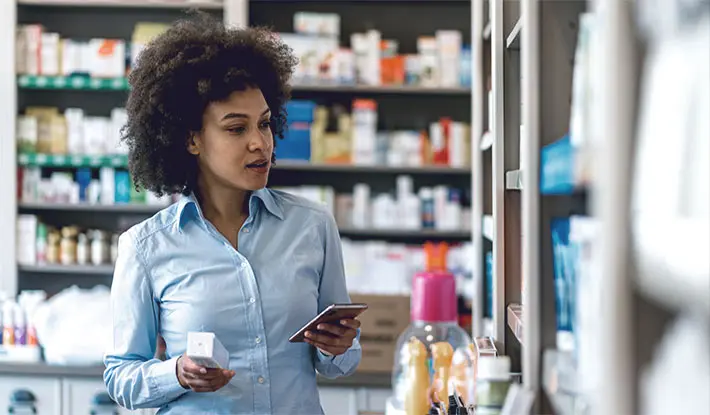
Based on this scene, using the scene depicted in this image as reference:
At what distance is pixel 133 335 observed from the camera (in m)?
2.37

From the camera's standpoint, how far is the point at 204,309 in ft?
7.72

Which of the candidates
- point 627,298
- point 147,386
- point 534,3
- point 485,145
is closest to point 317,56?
point 485,145

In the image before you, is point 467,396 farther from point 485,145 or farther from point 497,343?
point 485,145

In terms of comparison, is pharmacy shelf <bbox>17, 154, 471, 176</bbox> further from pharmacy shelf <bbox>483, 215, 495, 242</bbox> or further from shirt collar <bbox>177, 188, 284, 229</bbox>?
shirt collar <bbox>177, 188, 284, 229</bbox>

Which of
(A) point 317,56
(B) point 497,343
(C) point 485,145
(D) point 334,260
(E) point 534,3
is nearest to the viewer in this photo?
(E) point 534,3

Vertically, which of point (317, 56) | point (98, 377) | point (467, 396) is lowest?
point (98, 377)

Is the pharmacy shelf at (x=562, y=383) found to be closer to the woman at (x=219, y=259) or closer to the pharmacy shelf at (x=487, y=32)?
the woman at (x=219, y=259)

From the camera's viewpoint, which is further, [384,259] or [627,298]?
[384,259]

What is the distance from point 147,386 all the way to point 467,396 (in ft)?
2.79

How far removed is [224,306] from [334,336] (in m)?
0.29

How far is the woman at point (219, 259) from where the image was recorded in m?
2.35

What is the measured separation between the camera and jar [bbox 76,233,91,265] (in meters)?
5.09

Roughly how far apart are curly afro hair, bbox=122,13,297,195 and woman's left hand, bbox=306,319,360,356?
56 centimetres

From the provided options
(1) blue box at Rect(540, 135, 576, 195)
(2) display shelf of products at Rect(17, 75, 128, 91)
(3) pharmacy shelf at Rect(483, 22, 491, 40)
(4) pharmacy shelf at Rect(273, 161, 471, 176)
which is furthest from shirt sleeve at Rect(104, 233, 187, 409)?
(2) display shelf of products at Rect(17, 75, 128, 91)
